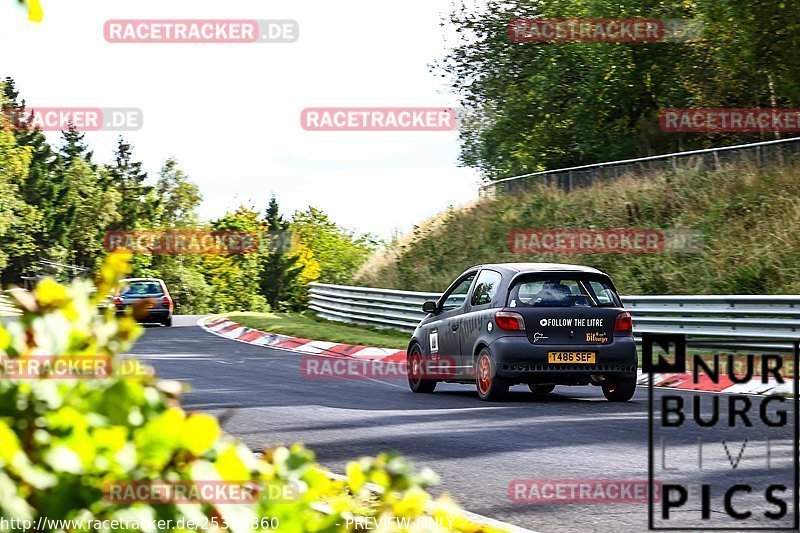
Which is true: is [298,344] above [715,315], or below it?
below

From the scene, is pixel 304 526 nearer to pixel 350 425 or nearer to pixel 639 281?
pixel 350 425

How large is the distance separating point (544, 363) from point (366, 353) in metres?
10.0

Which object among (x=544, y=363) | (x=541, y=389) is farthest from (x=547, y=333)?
(x=541, y=389)

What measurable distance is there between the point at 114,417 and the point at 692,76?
3656cm

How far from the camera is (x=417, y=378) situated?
1522 cm

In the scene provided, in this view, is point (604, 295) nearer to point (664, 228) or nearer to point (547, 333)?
point (547, 333)

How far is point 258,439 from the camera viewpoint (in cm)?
1020

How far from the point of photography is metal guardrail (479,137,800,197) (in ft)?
90.6

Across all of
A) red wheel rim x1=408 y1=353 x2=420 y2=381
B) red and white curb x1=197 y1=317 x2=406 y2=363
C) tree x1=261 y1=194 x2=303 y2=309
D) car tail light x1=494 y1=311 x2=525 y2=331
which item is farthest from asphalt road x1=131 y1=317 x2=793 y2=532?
tree x1=261 y1=194 x2=303 y2=309

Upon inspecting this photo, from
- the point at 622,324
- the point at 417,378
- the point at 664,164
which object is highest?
the point at 664,164

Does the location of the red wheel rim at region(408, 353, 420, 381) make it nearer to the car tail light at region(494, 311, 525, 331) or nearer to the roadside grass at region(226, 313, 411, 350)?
the car tail light at region(494, 311, 525, 331)

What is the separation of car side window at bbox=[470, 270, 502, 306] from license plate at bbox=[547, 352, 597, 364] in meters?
1.07

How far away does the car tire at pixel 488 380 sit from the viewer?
13.3 metres

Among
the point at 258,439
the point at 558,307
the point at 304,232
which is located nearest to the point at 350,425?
the point at 258,439
